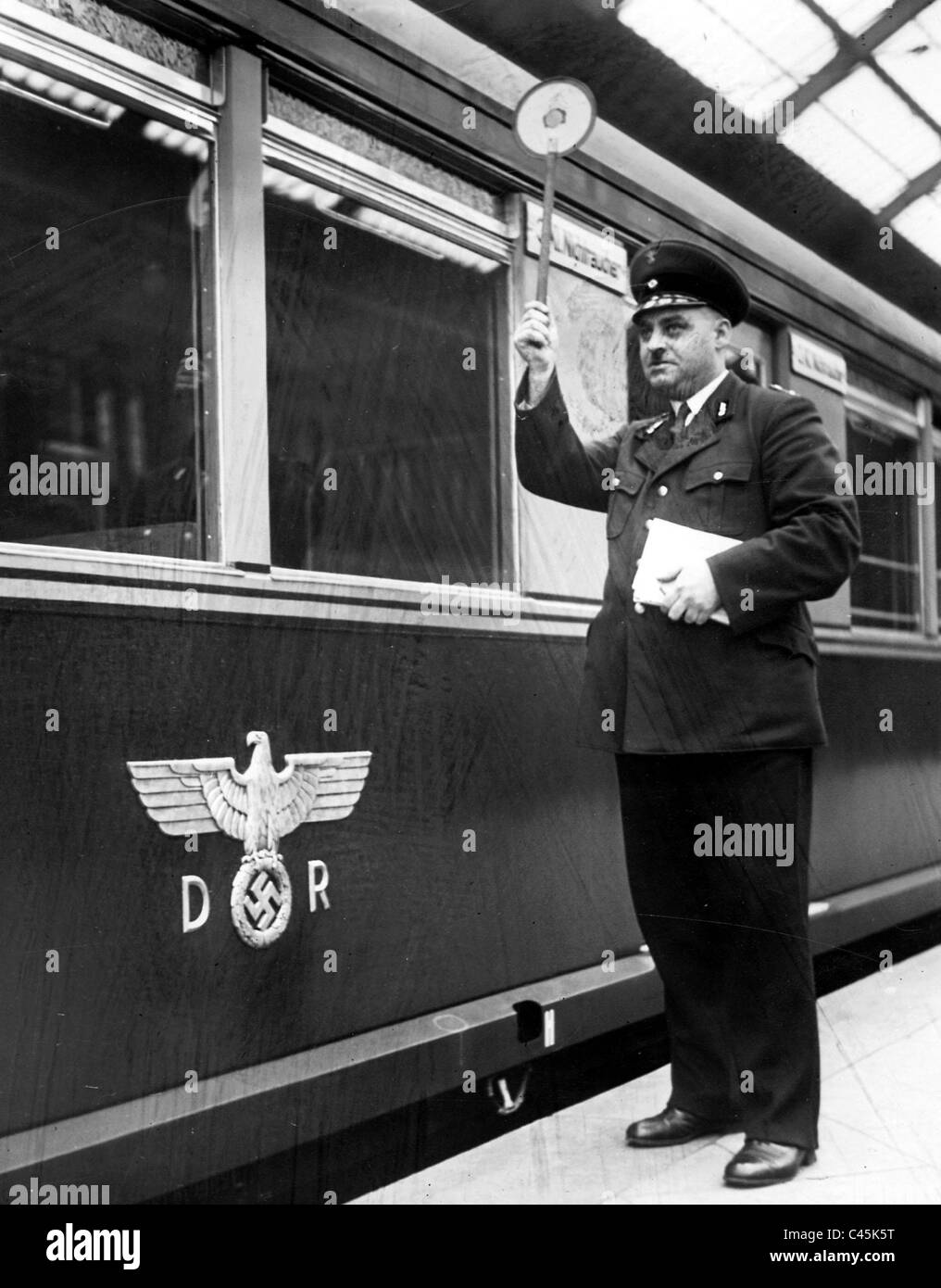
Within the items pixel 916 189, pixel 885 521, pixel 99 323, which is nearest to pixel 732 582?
pixel 916 189

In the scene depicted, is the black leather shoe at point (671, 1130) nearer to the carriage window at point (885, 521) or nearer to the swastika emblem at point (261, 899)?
the swastika emblem at point (261, 899)

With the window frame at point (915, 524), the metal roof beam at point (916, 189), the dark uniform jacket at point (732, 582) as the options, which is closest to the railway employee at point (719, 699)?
the dark uniform jacket at point (732, 582)

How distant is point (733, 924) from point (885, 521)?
177 cm

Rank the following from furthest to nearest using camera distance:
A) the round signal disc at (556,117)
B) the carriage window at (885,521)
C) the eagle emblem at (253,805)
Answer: the carriage window at (885,521), the round signal disc at (556,117), the eagle emblem at (253,805)

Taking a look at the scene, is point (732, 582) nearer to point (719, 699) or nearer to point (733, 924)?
point (719, 699)

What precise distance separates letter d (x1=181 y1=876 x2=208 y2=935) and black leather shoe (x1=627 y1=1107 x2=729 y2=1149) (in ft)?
2.87

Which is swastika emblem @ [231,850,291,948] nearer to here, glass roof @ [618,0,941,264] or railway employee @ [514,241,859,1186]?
railway employee @ [514,241,859,1186]

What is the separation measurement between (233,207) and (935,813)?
246cm

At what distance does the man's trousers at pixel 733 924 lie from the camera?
96.0 inches

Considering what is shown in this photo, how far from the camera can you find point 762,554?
242 centimetres

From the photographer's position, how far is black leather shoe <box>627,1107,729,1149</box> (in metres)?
2.54

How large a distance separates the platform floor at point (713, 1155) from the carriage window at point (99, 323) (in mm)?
1127

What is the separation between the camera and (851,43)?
7.96 feet

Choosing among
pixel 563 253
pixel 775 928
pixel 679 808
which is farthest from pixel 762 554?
pixel 563 253
